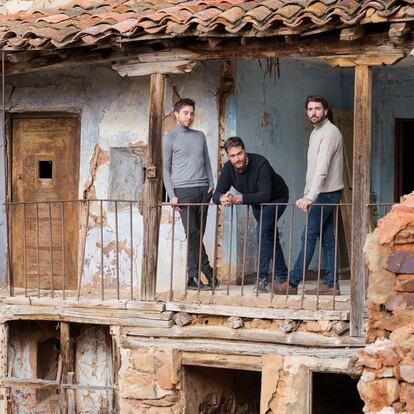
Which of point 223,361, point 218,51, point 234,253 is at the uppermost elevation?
point 218,51

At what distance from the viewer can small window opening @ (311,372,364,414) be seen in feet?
43.5

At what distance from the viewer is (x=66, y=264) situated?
14.6 meters

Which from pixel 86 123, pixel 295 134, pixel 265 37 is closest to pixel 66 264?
pixel 86 123

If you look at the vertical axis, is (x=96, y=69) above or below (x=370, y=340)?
above

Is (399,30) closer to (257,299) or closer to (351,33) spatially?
(351,33)

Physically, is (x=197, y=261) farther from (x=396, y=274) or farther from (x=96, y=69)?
(x=396, y=274)

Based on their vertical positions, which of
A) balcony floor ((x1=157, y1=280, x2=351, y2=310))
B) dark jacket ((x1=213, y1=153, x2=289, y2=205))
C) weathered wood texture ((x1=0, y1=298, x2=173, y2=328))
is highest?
dark jacket ((x1=213, y1=153, x2=289, y2=205))

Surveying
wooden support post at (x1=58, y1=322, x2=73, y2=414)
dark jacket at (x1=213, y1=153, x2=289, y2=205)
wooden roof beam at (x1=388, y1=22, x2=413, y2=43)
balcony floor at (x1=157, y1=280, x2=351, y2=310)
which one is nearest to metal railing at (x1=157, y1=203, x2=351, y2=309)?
balcony floor at (x1=157, y1=280, x2=351, y2=310)

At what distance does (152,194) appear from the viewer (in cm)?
1254

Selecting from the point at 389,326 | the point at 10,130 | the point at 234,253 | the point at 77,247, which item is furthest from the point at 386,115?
the point at 389,326

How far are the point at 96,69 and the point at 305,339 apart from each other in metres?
4.32

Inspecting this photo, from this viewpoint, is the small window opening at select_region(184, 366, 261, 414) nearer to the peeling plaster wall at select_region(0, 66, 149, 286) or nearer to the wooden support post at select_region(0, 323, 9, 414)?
the peeling plaster wall at select_region(0, 66, 149, 286)

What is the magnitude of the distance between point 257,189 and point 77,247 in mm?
3037

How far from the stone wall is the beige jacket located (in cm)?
239
